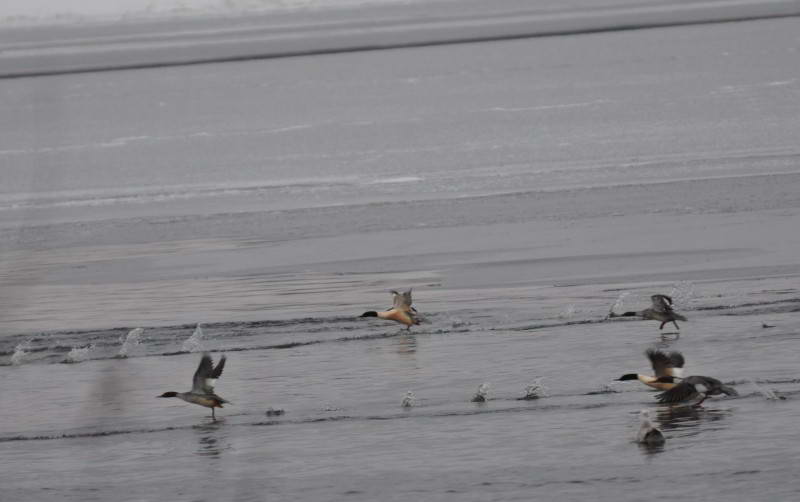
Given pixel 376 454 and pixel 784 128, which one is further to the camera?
pixel 784 128

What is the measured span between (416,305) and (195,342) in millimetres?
2968

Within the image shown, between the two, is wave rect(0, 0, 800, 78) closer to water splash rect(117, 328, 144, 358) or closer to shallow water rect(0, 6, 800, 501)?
shallow water rect(0, 6, 800, 501)

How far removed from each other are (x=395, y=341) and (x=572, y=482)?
630cm

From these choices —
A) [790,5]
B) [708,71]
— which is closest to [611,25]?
[790,5]

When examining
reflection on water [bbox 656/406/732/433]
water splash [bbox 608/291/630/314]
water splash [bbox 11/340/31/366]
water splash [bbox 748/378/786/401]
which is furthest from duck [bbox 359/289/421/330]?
water splash [bbox 748/378/786/401]

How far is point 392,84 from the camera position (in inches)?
3123

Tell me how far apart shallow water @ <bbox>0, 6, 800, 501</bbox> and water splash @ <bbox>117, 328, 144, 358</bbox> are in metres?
0.05

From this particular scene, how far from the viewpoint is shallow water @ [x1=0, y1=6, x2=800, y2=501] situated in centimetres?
1254

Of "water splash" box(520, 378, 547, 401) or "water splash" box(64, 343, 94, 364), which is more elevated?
"water splash" box(64, 343, 94, 364)

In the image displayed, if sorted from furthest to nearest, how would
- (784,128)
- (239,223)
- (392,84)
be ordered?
1. (392,84)
2. (784,128)
3. (239,223)

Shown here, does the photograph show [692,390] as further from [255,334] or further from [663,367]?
[255,334]

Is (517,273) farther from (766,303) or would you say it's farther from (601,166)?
(601,166)

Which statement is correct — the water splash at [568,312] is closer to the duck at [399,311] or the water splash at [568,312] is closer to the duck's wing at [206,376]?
the duck at [399,311]

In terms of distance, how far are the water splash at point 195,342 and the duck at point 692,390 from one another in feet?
21.3
